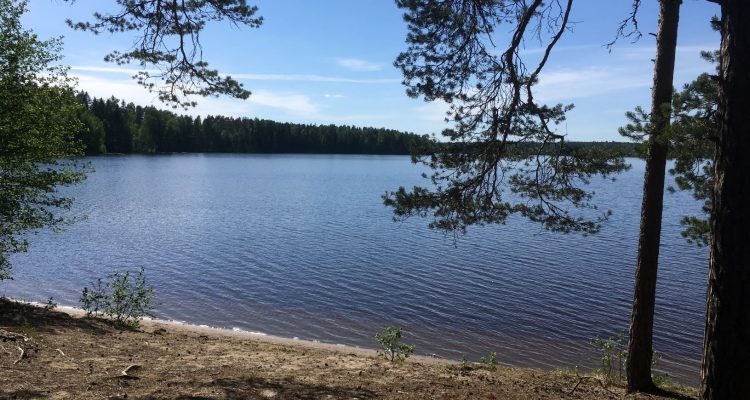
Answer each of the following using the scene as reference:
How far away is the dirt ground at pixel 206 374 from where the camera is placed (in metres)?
5.93

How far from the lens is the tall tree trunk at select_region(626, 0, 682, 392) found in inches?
277

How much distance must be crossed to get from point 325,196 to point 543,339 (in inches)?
1366

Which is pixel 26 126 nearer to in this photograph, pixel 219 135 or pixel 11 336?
pixel 11 336

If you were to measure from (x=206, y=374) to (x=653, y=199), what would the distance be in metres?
6.32

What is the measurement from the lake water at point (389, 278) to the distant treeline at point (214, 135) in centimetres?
6424

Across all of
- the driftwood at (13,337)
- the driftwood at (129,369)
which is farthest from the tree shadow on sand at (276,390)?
the driftwood at (13,337)

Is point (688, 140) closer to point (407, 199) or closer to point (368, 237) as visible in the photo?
point (407, 199)

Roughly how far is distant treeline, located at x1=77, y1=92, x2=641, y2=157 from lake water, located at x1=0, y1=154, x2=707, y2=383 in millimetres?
64237

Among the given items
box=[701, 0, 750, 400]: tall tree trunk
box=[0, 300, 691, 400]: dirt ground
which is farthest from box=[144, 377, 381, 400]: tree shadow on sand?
box=[701, 0, 750, 400]: tall tree trunk

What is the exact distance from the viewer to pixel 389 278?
1938 cm

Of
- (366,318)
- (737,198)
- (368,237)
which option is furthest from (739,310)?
(368,237)

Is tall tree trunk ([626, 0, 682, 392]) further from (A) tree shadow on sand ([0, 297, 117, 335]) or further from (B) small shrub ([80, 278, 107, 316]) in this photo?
(B) small shrub ([80, 278, 107, 316])

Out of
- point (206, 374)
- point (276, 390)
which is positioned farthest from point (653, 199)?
point (206, 374)

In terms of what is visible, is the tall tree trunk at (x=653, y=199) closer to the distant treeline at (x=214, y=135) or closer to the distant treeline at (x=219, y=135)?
the distant treeline at (x=214, y=135)
